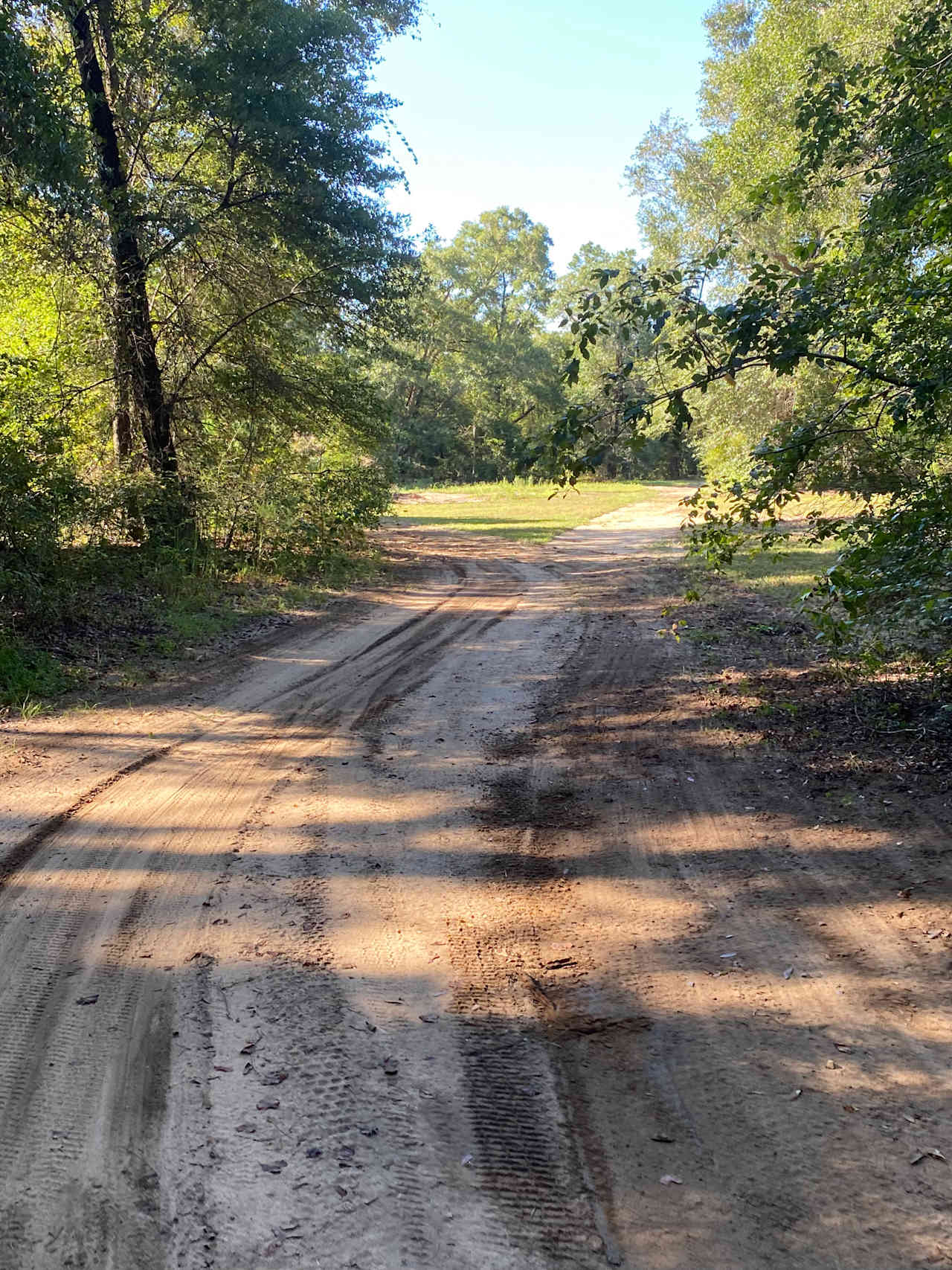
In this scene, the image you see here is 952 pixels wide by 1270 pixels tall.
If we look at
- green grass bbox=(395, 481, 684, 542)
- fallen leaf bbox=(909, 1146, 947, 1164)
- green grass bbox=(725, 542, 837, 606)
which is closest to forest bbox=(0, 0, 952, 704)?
green grass bbox=(725, 542, 837, 606)

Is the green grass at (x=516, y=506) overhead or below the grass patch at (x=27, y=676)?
overhead

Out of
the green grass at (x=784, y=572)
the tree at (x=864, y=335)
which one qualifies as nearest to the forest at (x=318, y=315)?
the tree at (x=864, y=335)

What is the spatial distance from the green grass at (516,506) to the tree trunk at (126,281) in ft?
28.3

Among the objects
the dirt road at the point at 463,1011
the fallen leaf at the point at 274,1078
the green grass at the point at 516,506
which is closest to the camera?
the dirt road at the point at 463,1011

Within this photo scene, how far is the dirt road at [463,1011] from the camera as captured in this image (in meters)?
2.28

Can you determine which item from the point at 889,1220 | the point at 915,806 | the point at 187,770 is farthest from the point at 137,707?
the point at 889,1220

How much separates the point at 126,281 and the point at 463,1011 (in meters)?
11.2

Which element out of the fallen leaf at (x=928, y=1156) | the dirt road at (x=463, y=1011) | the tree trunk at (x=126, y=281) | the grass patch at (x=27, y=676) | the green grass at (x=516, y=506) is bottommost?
the fallen leaf at (x=928, y=1156)

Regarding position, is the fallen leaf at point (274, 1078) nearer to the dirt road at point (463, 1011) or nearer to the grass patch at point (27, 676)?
the dirt road at point (463, 1011)

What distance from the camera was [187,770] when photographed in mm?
5672

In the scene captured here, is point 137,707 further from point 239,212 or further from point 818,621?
point 239,212

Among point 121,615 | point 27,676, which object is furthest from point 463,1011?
point 121,615

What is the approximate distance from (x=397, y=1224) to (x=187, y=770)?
3.88 m

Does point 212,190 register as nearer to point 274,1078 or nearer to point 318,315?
point 318,315
